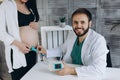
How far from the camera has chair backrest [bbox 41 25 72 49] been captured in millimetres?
2252

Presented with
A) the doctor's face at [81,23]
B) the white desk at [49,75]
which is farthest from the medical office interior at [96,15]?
the white desk at [49,75]

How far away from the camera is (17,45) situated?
2.10 m

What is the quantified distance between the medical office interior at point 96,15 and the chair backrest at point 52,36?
1.46 ft

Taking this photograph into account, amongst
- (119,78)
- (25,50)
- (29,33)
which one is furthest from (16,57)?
(119,78)

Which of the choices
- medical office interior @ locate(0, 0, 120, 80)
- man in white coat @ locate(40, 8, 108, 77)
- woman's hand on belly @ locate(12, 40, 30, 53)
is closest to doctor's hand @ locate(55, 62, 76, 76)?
man in white coat @ locate(40, 8, 108, 77)

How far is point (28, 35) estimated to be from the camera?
221 cm

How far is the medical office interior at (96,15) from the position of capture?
270cm

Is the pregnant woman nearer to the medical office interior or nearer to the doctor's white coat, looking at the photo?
the doctor's white coat

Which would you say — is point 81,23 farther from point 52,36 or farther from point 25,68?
point 25,68

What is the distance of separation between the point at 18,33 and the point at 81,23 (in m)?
0.66

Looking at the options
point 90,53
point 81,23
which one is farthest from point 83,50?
point 81,23

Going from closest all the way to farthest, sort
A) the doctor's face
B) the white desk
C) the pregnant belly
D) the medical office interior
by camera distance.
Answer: the white desk → the doctor's face → the pregnant belly → the medical office interior

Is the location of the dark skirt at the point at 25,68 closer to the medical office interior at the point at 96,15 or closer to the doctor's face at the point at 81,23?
the medical office interior at the point at 96,15

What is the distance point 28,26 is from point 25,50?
239 mm
